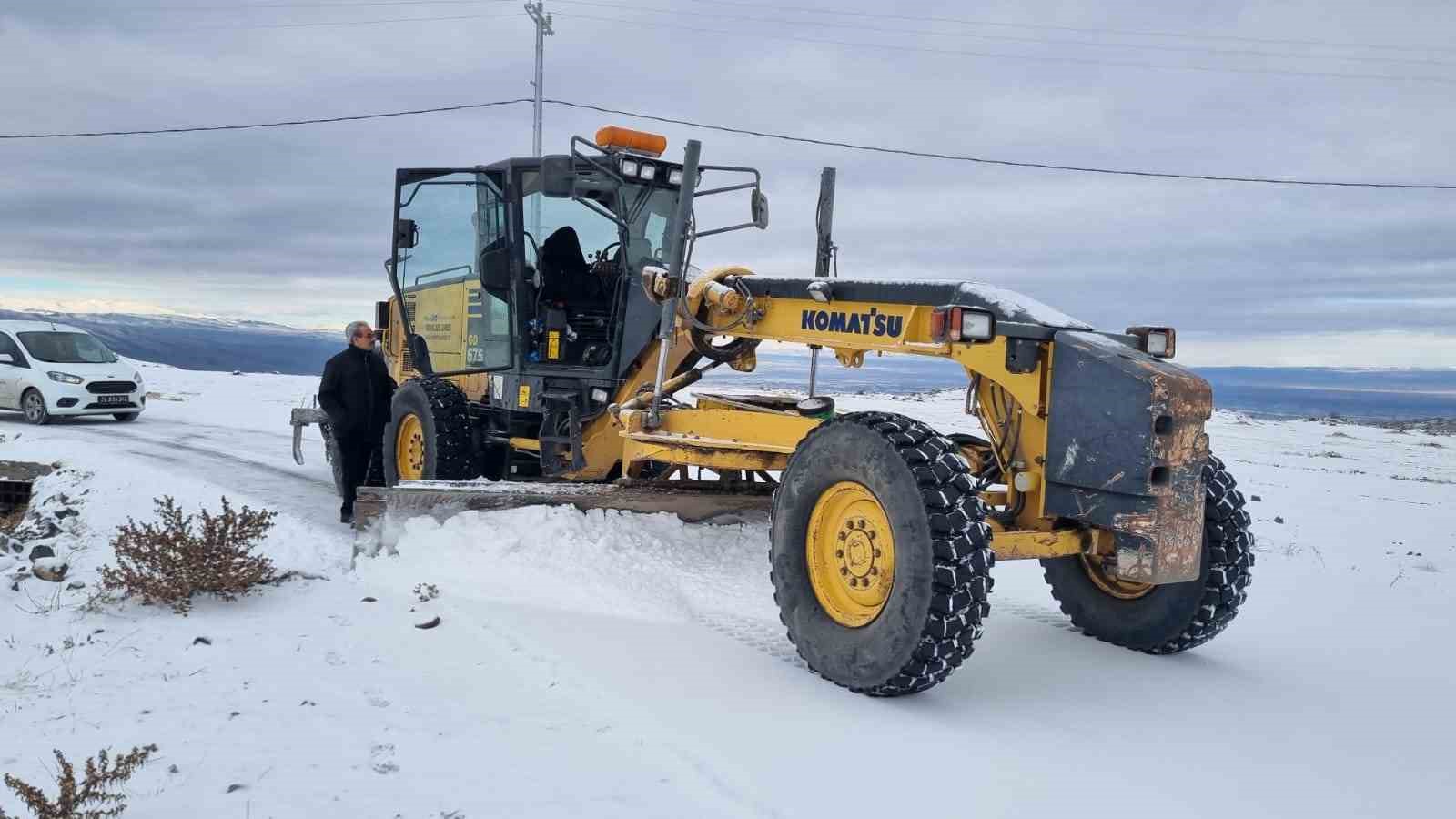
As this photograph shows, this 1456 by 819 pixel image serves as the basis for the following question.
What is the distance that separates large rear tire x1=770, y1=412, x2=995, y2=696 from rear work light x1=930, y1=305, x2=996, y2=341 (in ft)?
1.41

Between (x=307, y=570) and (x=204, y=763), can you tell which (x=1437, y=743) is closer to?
(x=204, y=763)

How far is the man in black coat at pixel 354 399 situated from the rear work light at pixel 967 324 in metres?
5.60

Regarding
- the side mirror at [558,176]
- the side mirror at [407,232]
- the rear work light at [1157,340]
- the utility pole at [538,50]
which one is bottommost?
the rear work light at [1157,340]

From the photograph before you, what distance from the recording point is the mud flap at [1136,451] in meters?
4.08

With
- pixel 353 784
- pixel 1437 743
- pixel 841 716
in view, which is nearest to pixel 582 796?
pixel 353 784

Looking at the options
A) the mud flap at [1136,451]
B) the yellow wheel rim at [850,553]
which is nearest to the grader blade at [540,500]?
the yellow wheel rim at [850,553]

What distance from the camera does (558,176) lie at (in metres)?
7.24

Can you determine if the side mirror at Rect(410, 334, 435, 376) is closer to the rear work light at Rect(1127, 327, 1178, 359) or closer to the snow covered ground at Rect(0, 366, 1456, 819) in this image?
the snow covered ground at Rect(0, 366, 1456, 819)

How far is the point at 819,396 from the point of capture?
6852mm

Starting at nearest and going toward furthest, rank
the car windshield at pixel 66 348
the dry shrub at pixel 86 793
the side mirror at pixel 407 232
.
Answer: the dry shrub at pixel 86 793 → the side mirror at pixel 407 232 → the car windshield at pixel 66 348

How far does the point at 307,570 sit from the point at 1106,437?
14.6 feet

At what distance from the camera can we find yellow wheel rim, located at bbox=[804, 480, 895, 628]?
4.36 m

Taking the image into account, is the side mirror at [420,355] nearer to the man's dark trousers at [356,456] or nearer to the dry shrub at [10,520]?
the man's dark trousers at [356,456]

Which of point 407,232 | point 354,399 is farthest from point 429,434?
point 407,232
